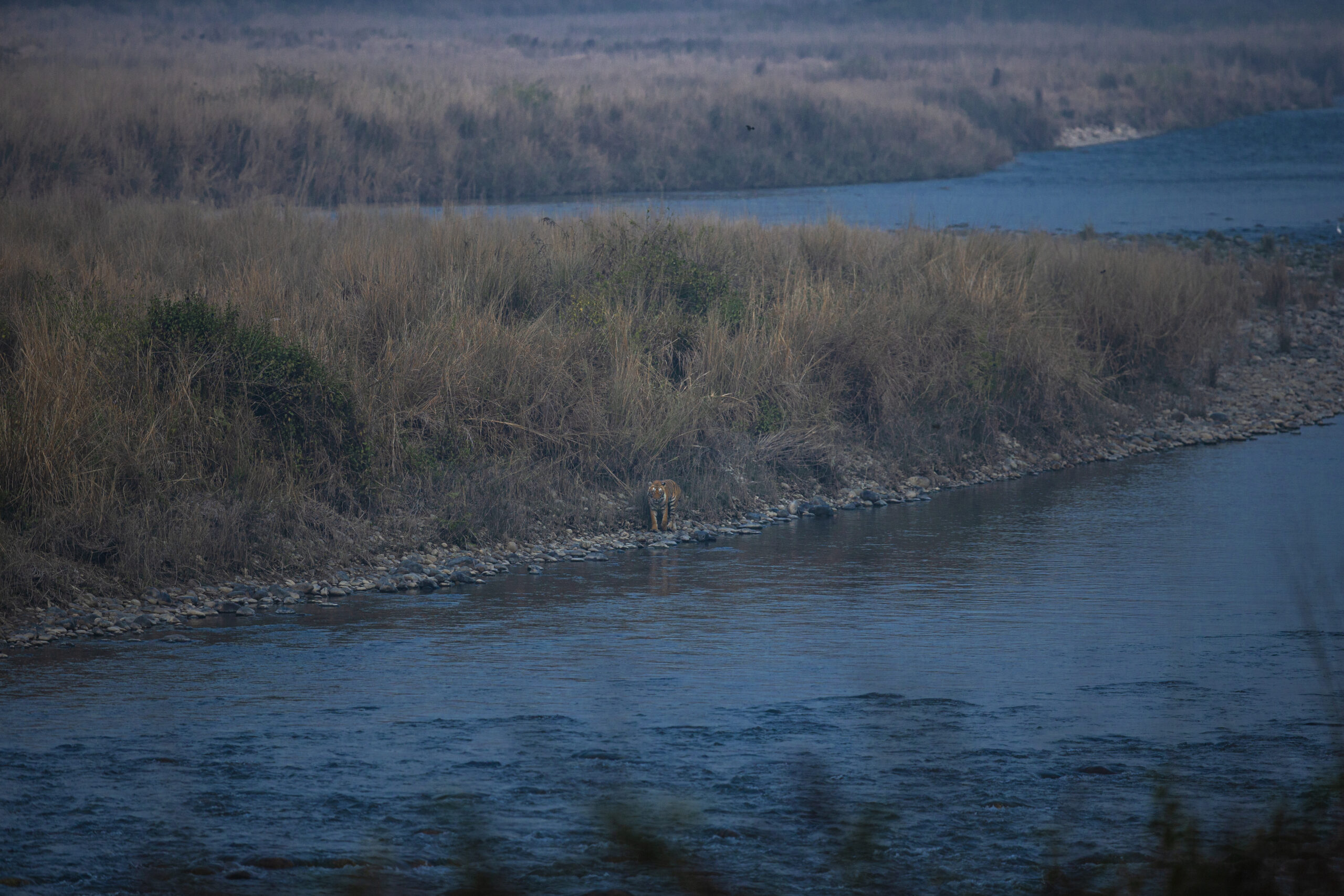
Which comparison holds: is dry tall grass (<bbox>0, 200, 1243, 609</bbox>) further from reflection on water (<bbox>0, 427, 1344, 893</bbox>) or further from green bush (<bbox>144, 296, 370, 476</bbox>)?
reflection on water (<bbox>0, 427, 1344, 893</bbox>)

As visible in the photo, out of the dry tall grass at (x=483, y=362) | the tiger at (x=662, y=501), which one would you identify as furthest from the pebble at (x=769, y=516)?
the dry tall grass at (x=483, y=362)

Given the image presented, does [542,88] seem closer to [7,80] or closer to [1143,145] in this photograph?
[7,80]

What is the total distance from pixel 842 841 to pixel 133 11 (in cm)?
8371

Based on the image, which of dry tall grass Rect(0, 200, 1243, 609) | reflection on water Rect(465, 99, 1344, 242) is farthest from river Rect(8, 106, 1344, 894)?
reflection on water Rect(465, 99, 1344, 242)

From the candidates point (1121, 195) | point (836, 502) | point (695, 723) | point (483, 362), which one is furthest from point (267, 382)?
point (1121, 195)

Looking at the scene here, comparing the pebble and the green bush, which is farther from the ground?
the green bush

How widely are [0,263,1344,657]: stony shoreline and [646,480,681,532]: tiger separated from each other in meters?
0.13

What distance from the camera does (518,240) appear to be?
15.9 m

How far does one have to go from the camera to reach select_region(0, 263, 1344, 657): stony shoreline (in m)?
8.65

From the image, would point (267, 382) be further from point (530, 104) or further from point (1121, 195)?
point (1121, 195)

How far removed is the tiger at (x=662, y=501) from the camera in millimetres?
11375

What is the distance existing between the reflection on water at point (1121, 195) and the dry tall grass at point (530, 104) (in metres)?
2.51

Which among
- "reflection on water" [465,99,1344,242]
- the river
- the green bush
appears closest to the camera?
the river

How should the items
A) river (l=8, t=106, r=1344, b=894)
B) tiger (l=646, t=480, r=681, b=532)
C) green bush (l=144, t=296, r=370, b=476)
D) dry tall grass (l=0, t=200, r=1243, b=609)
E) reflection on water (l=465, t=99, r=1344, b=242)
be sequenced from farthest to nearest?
1. reflection on water (l=465, t=99, r=1344, b=242)
2. tiger (l=646, t=480, r=681, b=532)
3. green bush (l=144, t=296, r=370, b=476)
4. dry tall grass (l=0, t=200, r=1243, b=609)
5. river (l=8, t=106, r=1344, b=894)
